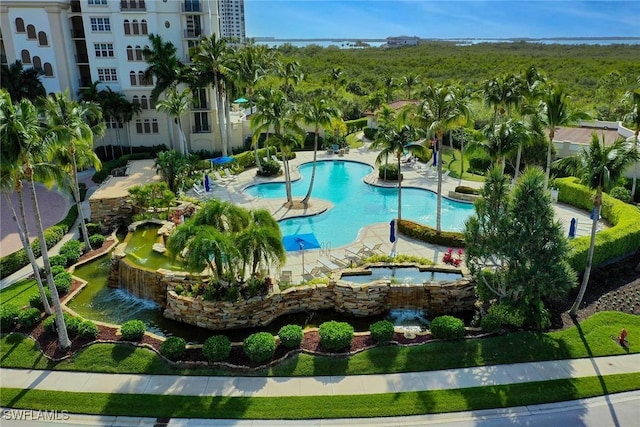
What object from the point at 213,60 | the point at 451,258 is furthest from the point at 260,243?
the point at 213,60

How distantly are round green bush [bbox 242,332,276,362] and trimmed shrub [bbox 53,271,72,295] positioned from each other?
9.64m

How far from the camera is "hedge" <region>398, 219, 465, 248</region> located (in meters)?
24.4

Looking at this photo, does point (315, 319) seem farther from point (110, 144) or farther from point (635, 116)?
point (110, 144)

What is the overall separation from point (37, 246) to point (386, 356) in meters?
19.6

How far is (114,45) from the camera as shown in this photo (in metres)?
40.7

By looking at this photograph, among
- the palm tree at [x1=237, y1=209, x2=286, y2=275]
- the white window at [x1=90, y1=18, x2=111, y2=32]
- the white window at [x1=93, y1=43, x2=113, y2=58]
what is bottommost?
the palm tree at [x1=237, y1=209, x2=286, y2=275]

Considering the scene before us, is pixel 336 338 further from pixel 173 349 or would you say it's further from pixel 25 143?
pixel 25 143

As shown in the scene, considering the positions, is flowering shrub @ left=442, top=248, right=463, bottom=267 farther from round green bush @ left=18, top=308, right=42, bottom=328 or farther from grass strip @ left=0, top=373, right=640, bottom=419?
round green bush @ left=18, top=308, right=42, bottom=328

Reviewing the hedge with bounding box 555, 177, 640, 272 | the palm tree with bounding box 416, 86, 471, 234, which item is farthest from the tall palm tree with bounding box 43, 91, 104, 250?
the hedge with bounding box 555, 177, 640, 272

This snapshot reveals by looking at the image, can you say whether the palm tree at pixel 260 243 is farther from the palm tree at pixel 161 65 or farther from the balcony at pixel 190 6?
the balcony at pixel 190 6

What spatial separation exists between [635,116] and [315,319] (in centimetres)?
2146

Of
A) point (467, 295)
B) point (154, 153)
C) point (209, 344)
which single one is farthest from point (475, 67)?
point (209, 344)

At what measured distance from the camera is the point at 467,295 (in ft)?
65.4

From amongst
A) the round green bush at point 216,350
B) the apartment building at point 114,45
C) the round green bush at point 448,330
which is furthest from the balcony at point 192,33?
the round green bush at point 448,330
